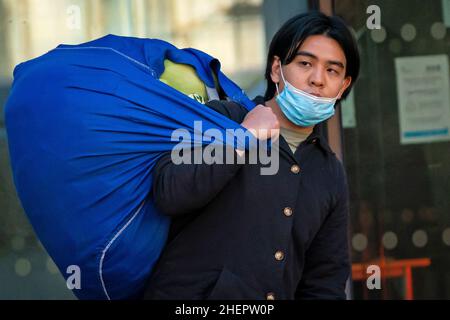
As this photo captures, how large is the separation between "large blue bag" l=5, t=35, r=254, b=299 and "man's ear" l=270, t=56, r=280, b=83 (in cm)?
42

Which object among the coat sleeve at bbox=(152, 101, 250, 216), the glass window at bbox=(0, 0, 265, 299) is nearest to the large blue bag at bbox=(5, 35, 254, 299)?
the coat sleeve at bbox=(152, 101, 250, 216)

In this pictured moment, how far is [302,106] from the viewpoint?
264cm

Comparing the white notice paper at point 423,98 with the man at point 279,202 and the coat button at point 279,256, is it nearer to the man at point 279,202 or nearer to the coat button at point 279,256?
the man at point 279,202

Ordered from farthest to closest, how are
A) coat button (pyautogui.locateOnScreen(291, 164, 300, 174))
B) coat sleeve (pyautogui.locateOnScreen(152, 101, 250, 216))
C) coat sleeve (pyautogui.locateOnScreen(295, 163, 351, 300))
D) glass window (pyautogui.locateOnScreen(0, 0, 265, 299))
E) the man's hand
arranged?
glass window (pyautogui.locateOnScreen(0, 0, 265, 299)), coat sleeve (pyautogui.locateOnScreen(295, 163, 351, 300)), coat button (pyautogui.locateOnScreen(291, 164, 300, 174)), the man's hand, coat sleeve (pyautogui.locateOnScreen(152, 101, 250, 216))

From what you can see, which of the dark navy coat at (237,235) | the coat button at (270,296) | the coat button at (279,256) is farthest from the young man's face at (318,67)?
the coat button at (270,296)

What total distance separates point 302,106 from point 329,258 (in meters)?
0.52

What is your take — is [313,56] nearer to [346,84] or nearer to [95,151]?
[346,84]

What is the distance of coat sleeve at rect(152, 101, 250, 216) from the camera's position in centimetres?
233

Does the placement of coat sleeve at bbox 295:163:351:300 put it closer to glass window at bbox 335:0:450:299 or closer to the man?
the man

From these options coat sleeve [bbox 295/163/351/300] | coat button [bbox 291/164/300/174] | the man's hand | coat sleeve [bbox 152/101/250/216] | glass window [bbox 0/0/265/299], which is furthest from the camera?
glass window [bbox 0/0/265/299]

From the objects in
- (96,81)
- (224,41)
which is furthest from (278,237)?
(224,41)

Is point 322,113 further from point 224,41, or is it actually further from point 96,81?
point 224,41

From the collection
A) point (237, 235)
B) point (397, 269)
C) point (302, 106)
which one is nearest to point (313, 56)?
point (302, 106)

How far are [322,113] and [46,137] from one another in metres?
0.90
